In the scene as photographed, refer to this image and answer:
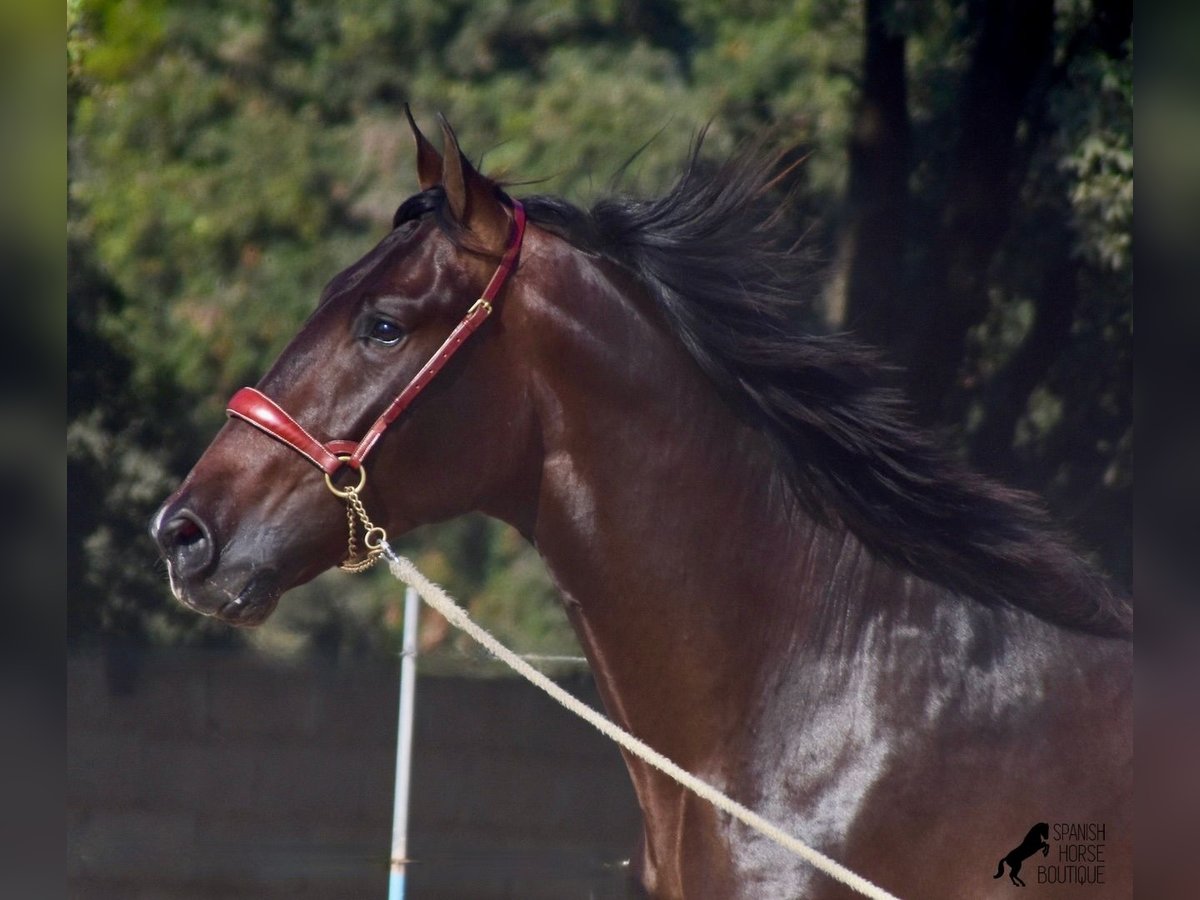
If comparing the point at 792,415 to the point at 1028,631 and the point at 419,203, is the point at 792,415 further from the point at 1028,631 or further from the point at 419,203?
the point at 419,203

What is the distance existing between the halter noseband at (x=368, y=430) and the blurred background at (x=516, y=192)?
2201 millimetres

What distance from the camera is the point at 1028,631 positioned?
186 cm

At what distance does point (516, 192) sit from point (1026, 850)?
2710mm

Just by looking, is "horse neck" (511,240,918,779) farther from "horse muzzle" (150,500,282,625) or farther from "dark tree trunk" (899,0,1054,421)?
"dark tree trunk" (899,0,1054,421)

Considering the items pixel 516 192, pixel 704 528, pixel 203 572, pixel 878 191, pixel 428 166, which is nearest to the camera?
pixel 203 572

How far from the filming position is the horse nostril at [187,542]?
173 centimetres

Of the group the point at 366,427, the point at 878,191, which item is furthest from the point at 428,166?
the point at 878,191

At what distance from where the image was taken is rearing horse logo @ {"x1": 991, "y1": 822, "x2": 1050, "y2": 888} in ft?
5.72

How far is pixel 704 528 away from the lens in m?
1.84

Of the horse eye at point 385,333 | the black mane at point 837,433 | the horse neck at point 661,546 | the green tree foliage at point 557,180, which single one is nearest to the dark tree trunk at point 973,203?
the green tree foliage at point 557,180

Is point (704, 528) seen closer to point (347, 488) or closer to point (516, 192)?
point (347, 488)

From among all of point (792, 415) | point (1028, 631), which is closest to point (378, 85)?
point (792, 415)

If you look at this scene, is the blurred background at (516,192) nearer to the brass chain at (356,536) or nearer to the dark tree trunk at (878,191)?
the dark tree trunk at (878,191)

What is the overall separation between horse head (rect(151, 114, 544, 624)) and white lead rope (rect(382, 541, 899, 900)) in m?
0.10
